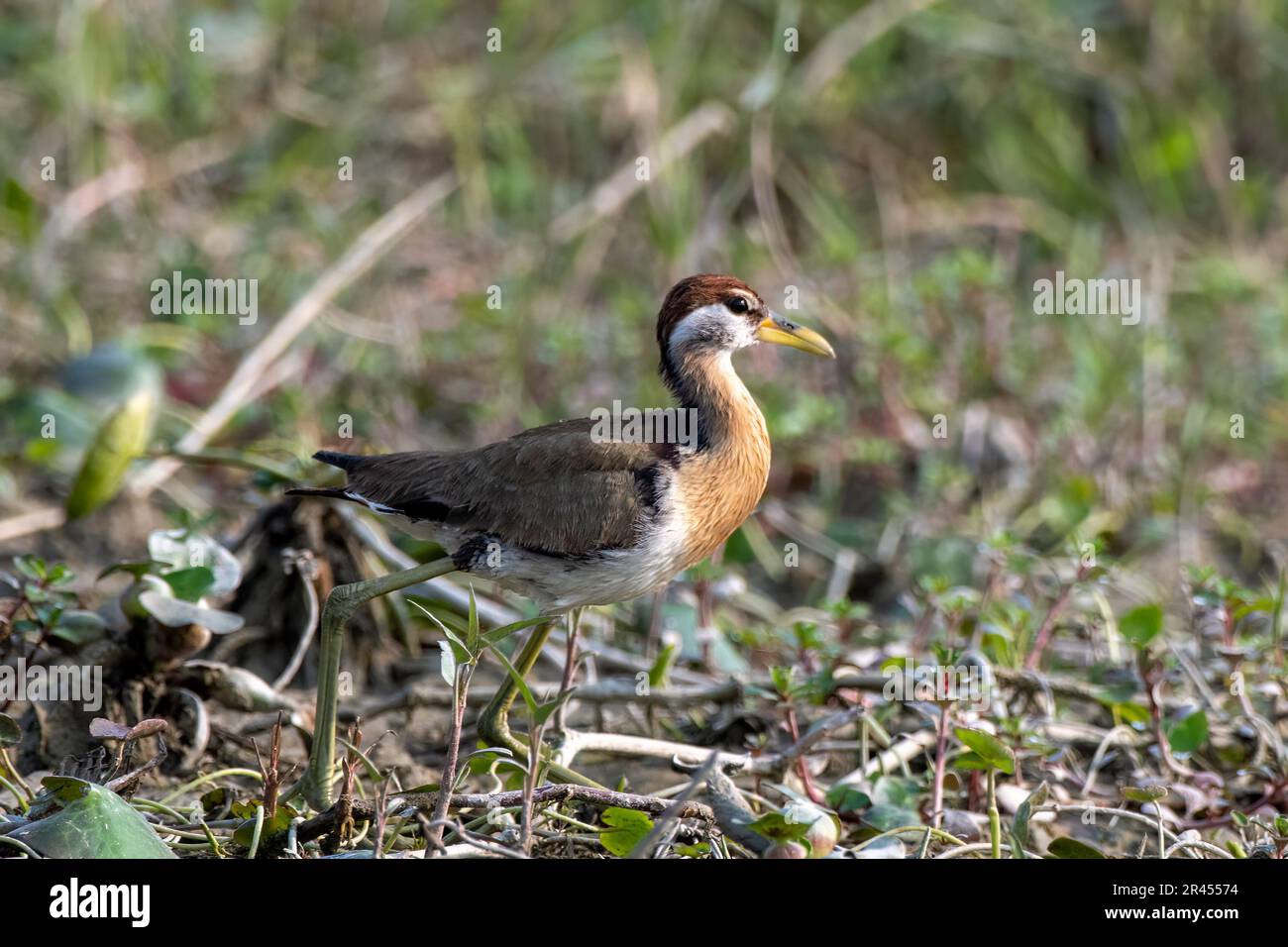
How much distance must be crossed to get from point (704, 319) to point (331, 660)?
116 centimetres

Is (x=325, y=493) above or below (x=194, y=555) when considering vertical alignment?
above

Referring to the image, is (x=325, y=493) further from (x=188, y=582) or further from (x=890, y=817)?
(x=890, y=817)

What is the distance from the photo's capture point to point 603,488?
11.6ft

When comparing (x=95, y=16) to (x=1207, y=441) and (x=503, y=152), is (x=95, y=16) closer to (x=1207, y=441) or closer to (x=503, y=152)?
(x=503, y=152)

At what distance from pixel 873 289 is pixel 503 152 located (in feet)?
6.79

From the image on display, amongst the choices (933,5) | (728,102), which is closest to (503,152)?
(728,102)

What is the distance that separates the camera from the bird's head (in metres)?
3.82

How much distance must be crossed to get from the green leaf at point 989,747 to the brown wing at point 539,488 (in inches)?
31.3

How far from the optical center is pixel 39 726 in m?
3.69

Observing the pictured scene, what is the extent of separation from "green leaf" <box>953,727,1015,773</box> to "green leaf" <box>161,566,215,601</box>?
1.68 meters

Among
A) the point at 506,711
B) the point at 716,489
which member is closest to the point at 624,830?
the point at 506,711

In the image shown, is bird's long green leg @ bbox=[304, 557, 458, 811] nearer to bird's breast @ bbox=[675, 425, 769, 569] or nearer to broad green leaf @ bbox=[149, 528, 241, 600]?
broad green leaf @ bbox=[149, 528, 241, 600]

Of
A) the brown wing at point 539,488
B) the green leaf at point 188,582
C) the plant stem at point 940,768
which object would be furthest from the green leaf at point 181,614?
the plant stem at point 940,768

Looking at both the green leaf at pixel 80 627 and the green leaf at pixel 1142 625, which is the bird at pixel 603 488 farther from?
the green leaf at pixel 1142 625
